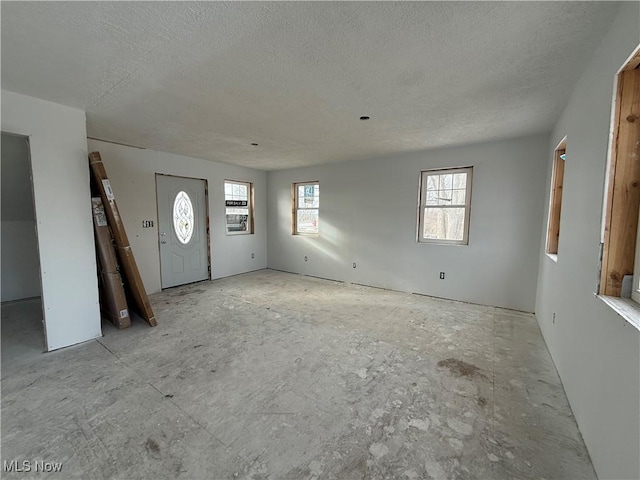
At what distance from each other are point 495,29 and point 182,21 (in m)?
1.75

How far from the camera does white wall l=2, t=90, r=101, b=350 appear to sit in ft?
7.96

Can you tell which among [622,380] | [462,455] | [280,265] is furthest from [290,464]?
[280,265]

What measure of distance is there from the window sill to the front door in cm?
531

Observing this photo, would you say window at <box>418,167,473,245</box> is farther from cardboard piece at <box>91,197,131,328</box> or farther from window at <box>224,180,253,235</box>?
cardboard piece at <box>91,197,131,328</box>

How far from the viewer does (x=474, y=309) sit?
386 cm

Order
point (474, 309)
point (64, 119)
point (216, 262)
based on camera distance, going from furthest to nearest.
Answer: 1. point (216, 262)
2. point (474, 309)
3. point (64, 119)

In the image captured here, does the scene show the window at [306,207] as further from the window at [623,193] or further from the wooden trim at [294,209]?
the window at [623,193]

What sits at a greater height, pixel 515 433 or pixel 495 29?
pixel 495 29

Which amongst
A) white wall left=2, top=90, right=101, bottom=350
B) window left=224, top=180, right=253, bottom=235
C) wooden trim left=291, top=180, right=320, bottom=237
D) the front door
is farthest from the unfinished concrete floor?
wooden trim left=291, top=180, right=320, bottom=237

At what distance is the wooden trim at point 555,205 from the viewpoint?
302 centimetres

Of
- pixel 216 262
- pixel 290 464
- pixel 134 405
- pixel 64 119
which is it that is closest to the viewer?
pixel 290 464

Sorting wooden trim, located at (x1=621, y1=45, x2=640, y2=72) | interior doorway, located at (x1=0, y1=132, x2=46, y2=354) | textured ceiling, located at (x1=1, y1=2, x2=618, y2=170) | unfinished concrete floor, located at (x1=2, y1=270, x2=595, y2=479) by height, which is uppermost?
textured ceiling, located at (x1=1, y1=2, x2=618, y2=170)

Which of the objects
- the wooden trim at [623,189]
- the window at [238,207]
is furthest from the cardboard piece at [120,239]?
the wooden trim at [623,189]

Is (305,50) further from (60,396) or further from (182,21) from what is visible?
(60,396)
